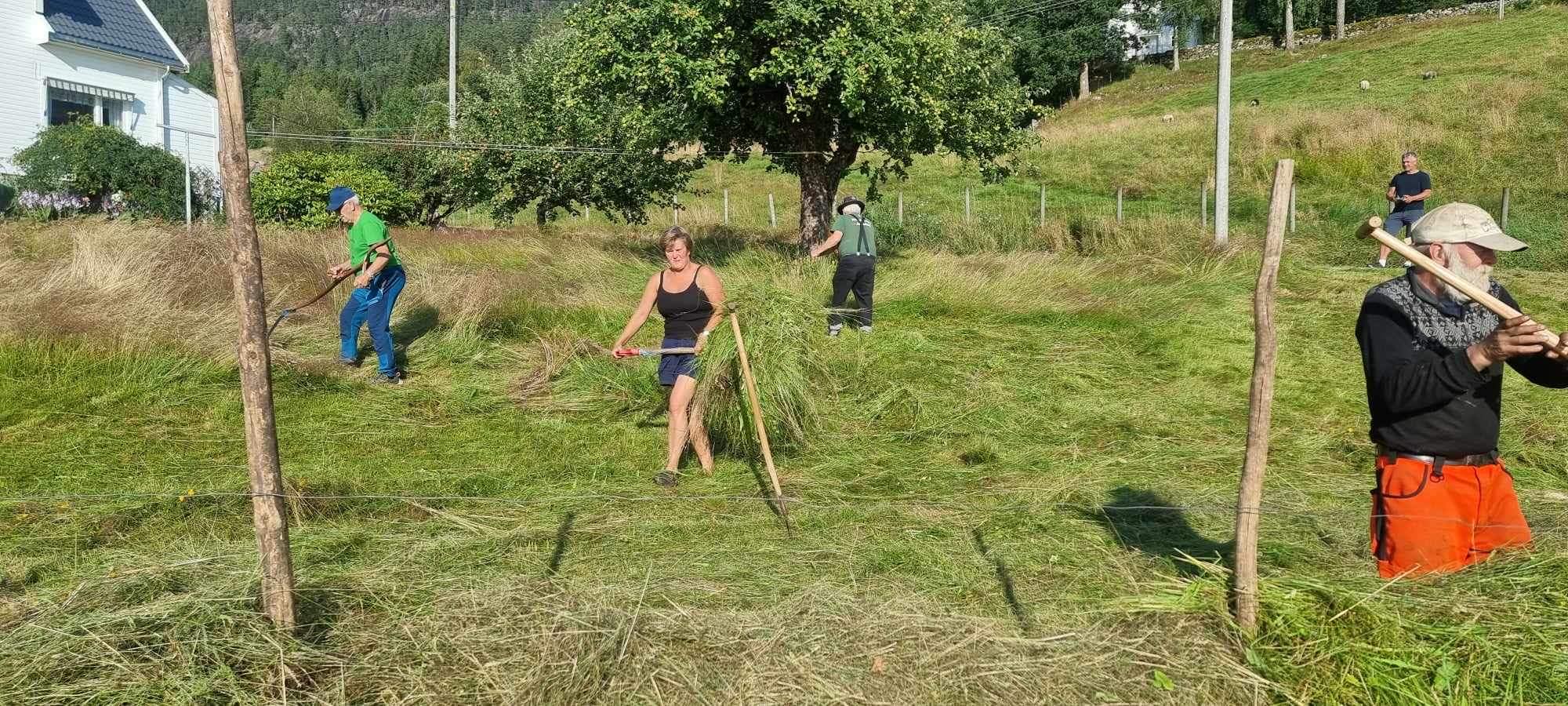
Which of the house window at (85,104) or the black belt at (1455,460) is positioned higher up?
the house window at (85,104)

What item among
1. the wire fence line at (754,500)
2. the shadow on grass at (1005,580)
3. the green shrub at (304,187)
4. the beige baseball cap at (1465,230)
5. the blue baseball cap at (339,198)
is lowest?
the shadow on grass at (1005,580)

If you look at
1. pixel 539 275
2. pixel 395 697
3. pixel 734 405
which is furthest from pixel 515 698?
pixel 539 275

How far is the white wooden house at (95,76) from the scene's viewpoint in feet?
70.1

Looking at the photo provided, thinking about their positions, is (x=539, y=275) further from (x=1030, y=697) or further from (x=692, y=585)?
(x=1030, y=697)

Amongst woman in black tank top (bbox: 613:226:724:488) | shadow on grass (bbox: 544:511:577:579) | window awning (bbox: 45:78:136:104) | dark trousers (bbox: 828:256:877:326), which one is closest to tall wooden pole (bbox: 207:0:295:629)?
shadow on grass (bbox: 544:511:577:579)

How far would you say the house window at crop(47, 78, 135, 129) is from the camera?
2236 centimetres

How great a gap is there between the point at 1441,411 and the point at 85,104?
1012 inches

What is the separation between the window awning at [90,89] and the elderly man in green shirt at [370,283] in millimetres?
16925

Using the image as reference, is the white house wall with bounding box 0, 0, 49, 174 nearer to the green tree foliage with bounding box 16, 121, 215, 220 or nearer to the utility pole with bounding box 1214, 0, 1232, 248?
the green tree foliage with bounding box 16, 121, 215, 220

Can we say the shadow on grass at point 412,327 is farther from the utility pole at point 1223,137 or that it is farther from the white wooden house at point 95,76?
the white wooden house at point 95,76

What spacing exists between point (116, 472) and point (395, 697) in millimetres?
4067

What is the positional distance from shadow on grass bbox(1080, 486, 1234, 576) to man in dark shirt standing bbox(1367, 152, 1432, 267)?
31.5 ft

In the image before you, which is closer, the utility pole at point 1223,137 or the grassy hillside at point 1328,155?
the utility pole at point 1223,137

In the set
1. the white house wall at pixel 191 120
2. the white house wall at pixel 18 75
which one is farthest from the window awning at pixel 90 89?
the white house wall at pixel 191 120
